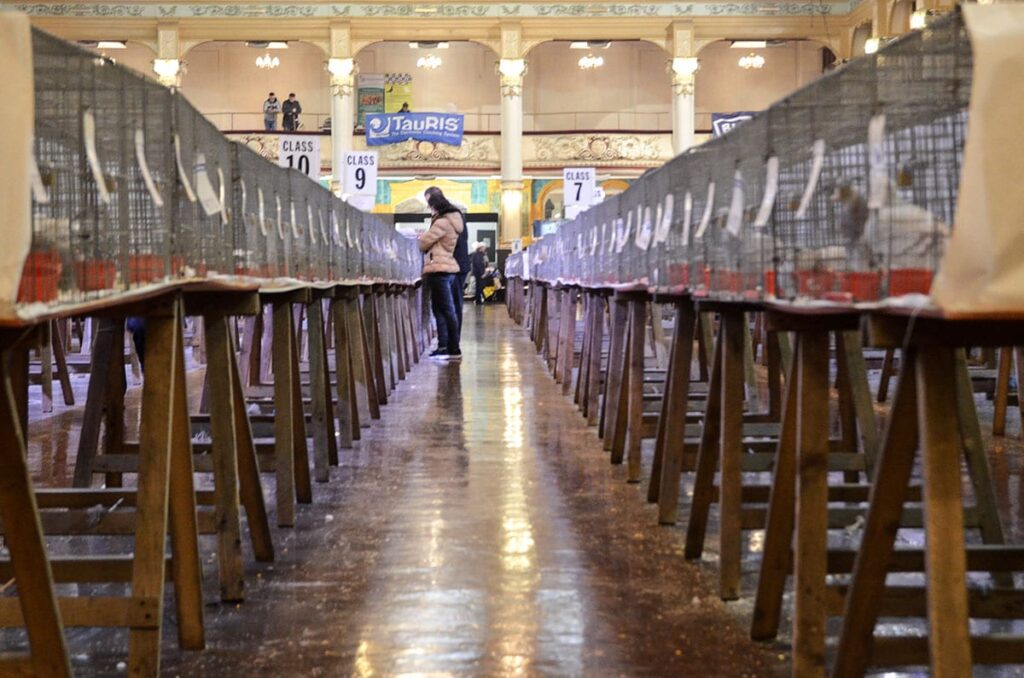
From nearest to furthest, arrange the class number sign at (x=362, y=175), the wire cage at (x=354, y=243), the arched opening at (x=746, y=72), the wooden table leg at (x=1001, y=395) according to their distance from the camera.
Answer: the wooden table leg at (x=1001, y=395) < the wire cage at (x=354, y=243) < the class number sign at (x=362, y=175) < the arched opening at (x=746, y=72)

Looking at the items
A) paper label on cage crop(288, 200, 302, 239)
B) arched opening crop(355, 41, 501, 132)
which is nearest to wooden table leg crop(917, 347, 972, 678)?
paper label on cage crop(288, 200, 302, 239)

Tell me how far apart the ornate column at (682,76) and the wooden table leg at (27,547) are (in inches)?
945

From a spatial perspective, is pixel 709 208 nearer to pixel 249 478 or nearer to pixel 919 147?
pixel 919 147

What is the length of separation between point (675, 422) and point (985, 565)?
136 cm

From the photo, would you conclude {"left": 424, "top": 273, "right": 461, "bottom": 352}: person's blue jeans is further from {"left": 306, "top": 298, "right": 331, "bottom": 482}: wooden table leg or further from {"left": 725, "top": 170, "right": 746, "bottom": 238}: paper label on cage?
{"left": 725, "top": 170, "right": 746, "bottom": 238}: paper label on cage

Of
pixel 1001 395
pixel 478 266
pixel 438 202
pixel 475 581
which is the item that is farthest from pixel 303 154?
pixel 478 266

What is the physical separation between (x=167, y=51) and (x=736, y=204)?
24.0 meters

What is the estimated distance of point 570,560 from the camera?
335 cm

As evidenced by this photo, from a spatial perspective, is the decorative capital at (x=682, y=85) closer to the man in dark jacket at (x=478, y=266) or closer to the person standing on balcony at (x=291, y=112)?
the man in dark jacket at (x=478, y=266)

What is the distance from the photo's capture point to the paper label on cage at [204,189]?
3125 mm

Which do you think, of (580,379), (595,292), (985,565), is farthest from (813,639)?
(580,379)

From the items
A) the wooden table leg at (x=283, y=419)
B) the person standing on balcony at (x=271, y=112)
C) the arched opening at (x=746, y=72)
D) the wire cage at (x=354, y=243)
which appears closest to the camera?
the wooden table leg at (x=283, y=419)

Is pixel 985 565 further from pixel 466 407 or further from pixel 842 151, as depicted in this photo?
pixel 466 407

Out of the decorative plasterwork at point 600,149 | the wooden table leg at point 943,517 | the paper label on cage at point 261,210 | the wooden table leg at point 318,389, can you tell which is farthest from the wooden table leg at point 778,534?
the decorative plasterwork at point 600,149
